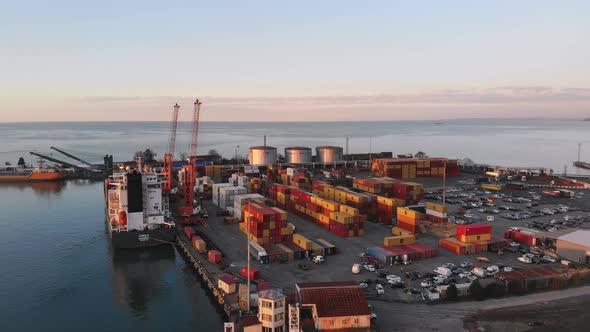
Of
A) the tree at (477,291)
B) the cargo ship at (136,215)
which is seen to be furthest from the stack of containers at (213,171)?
the tree at (477,291)

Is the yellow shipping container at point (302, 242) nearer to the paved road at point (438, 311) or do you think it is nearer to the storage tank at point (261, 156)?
the paved road at point (438, 311)

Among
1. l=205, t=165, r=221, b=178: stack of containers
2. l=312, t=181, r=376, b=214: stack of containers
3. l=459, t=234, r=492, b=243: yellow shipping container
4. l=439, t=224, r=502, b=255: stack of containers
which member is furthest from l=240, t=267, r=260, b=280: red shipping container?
l=205, t=165, r=221, b=178: stack of containers

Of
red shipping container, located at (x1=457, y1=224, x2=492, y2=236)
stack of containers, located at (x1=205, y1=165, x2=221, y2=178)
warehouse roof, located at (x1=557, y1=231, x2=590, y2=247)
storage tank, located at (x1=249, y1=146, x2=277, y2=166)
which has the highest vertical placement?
storage tank, located at (x1=249, y1=146, x2=277, y2=166)

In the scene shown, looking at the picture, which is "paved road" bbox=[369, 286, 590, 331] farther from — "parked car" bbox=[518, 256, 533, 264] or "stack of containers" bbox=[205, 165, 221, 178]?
"stack of containers" bbox=[205, 165, 221, 178]

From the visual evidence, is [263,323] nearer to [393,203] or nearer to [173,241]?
[173,241]

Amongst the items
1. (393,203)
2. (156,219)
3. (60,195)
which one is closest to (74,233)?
(156,219)
